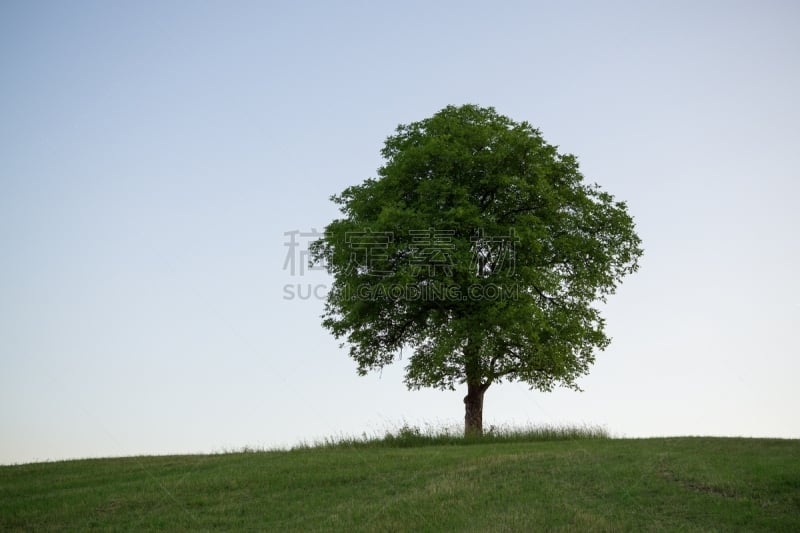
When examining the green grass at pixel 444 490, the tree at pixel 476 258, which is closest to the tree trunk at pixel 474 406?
the tree at pixel 476 258

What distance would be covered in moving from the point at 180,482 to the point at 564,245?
1745 cm

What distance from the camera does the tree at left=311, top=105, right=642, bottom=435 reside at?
28.5 metres

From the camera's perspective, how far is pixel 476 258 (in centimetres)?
2980

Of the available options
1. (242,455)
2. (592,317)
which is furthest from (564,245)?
(242,455)

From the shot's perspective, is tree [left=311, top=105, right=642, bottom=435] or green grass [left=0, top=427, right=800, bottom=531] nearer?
green grass [left=0, top=427, right=800, bottom=531]

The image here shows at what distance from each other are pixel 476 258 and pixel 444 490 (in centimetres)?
1325

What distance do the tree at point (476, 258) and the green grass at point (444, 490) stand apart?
468 centimetres

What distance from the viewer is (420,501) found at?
56.9 ft

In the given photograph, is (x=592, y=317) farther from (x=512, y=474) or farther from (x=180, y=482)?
(x=180, y=482)

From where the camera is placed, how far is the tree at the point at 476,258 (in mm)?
28531

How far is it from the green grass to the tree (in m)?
4.68

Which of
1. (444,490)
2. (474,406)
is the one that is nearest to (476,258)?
(474,406)

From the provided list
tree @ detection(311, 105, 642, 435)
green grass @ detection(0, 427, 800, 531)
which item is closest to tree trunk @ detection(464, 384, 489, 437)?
tree @ detection(311, 105, 642, 435)

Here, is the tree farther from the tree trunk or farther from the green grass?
the green grass
